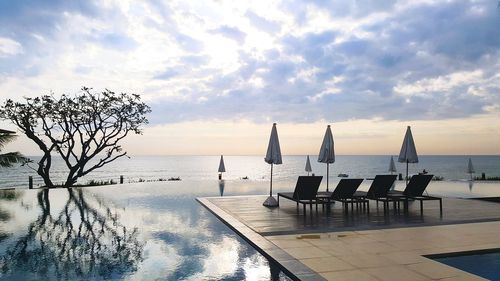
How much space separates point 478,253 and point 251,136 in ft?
209

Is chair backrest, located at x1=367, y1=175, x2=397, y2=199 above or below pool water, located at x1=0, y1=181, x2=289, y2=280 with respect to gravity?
above

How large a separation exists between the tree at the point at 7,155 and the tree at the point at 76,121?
19.1ft

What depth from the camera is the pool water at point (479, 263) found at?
464 centimetres

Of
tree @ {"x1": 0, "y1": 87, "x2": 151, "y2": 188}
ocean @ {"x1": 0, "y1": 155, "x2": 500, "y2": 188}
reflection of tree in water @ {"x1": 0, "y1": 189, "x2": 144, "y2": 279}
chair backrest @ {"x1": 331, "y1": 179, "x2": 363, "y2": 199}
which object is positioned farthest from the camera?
ocean @ {"x1": 0, "y1": 155, "x2": 500, "y2": 188}

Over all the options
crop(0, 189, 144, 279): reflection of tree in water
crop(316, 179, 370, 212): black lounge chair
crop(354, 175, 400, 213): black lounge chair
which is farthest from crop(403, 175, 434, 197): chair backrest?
crop(0, 189, 144, 279): reflection of tree in water

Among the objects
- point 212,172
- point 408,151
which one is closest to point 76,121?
point 408,151

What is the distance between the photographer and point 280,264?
16.1 feet

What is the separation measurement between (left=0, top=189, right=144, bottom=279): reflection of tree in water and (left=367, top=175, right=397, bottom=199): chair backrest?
6.28 m

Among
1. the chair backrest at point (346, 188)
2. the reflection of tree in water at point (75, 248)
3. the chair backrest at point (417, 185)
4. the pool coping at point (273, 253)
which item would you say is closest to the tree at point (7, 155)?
the reflection of tree in water at point (75, 248)

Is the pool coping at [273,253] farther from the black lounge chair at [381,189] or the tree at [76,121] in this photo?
the tree at [76,121]

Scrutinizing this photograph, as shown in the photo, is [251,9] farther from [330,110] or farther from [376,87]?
[330,110]

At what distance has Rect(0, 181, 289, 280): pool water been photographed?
474cm

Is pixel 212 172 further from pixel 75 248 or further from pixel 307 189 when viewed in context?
pixel 75 248

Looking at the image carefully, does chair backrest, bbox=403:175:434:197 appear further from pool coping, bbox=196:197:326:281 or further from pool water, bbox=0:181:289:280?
pool water, bbox=0:181:289:280
